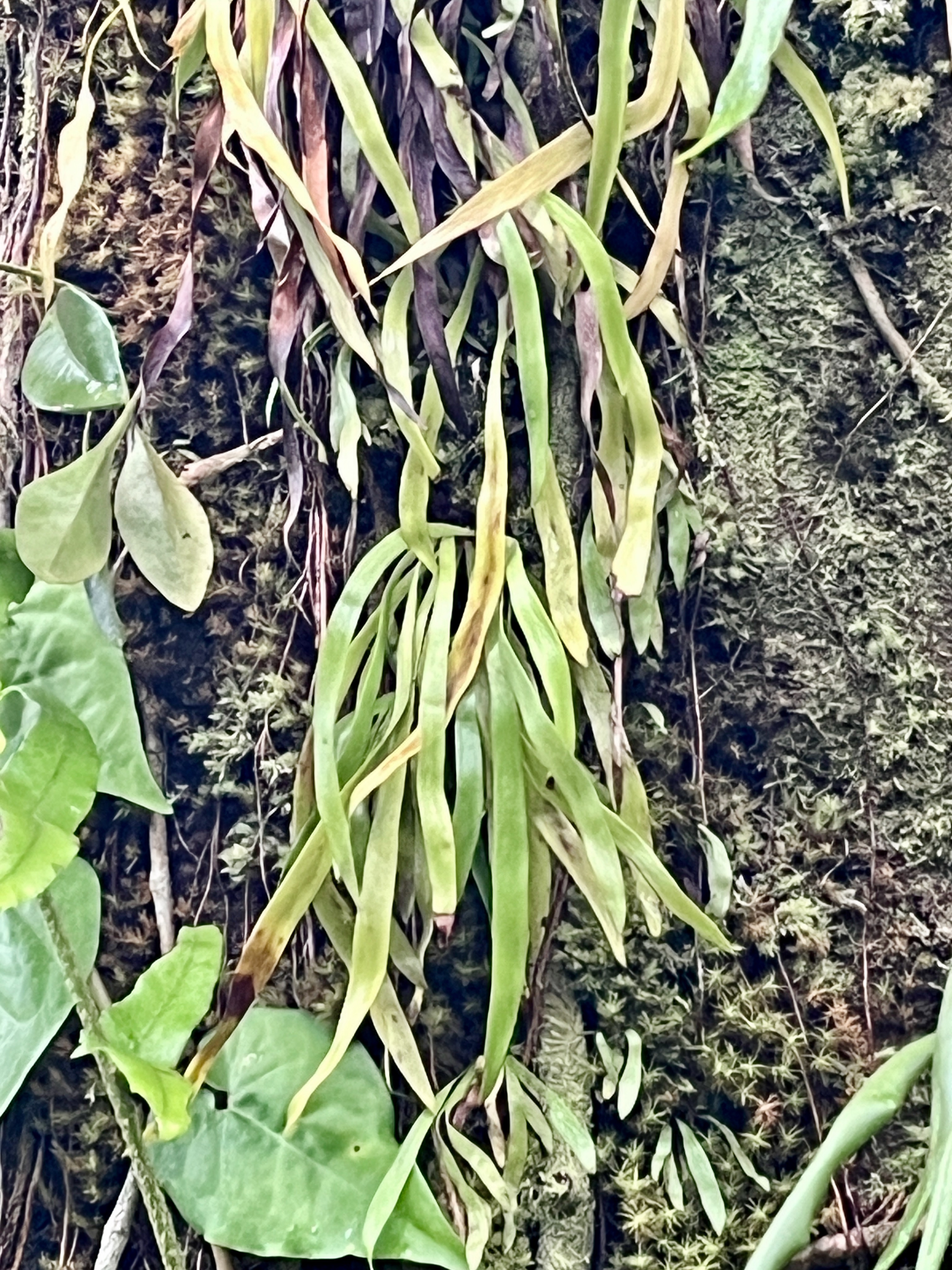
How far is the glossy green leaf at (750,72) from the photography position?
658 mm

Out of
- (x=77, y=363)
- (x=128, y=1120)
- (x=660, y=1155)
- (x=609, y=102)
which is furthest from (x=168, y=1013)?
(x=609, y=102)

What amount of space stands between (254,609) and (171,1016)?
0.91 feet

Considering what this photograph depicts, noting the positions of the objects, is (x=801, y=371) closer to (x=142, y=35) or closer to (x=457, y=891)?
(x=457, y=891)

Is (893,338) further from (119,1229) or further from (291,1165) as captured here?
(119,1229)

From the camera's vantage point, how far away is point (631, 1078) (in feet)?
2.24

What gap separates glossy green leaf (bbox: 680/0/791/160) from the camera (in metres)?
0.66

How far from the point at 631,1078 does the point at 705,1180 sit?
0.08 m

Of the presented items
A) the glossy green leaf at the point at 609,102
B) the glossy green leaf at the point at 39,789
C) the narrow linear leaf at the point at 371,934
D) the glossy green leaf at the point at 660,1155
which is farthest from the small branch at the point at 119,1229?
the glossy green leaf at the point at 609,102

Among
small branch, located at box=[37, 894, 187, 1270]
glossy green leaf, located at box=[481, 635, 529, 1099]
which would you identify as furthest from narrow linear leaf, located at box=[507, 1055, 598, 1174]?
small branch, located at box=[37, 894, 187, 1270]

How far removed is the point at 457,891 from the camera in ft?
2.14

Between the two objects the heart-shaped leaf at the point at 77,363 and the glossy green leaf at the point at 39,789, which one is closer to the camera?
the glossy green leaf at the point at 39,789

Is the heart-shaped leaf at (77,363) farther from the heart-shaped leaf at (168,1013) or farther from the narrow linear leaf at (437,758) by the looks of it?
the heart-shaped leaf at (168,1013)

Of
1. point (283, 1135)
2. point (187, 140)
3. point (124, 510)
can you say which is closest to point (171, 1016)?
point (283, 1135)

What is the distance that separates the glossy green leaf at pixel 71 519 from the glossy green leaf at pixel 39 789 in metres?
0.09
